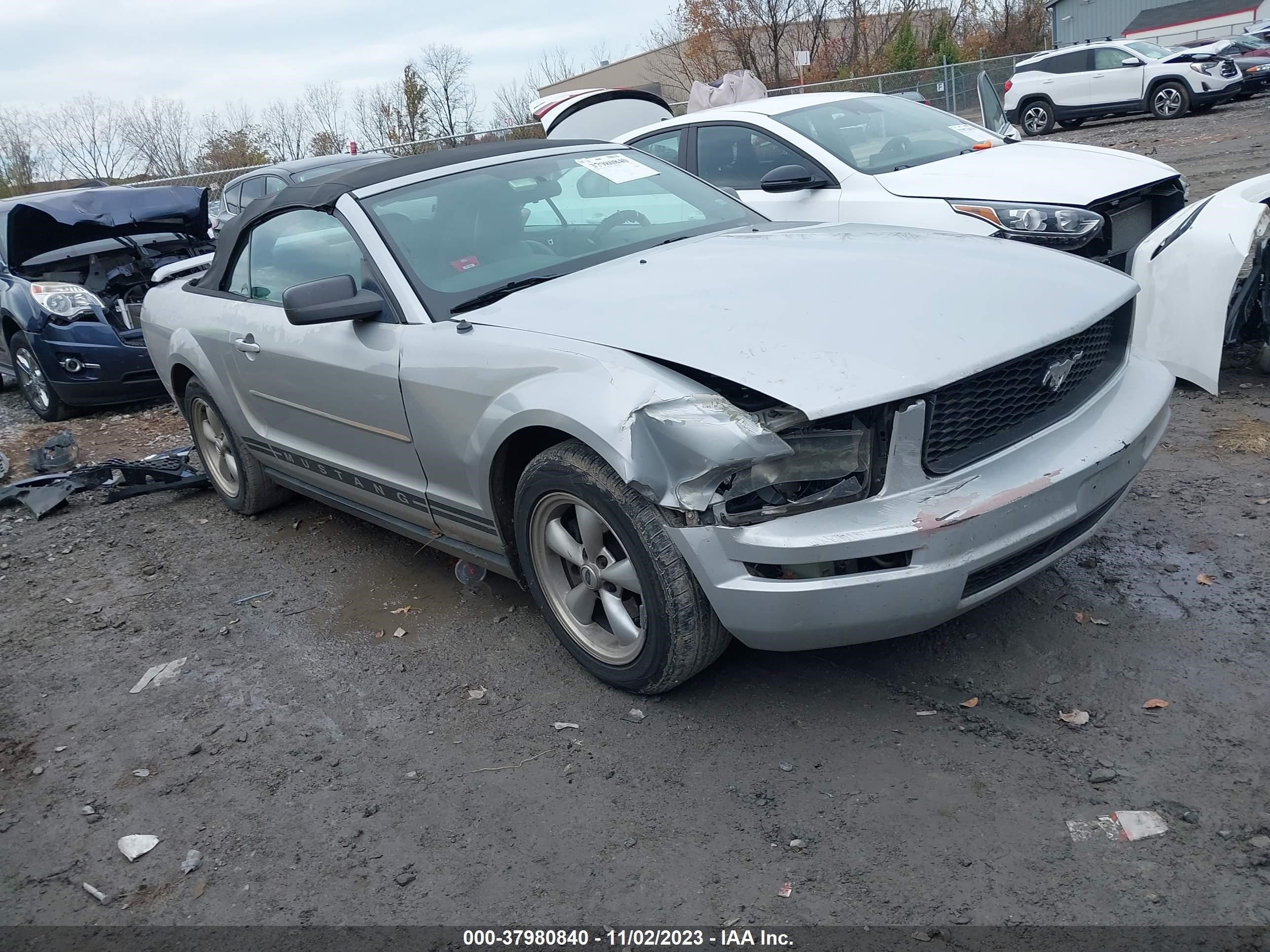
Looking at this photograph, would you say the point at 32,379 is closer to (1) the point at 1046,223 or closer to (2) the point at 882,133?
(2) the point at 882,133

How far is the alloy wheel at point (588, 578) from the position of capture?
10.1 ft

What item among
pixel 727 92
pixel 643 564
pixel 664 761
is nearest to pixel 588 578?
pixel 643 564

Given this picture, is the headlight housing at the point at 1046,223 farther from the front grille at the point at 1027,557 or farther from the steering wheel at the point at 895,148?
the front grille at the point at 1027,557

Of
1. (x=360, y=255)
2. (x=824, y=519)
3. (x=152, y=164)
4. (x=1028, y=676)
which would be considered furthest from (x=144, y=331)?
(x=152, y=164)

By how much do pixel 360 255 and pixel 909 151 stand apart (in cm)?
442

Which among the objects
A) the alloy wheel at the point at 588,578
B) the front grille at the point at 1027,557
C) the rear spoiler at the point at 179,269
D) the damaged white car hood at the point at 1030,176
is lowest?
the alloy wheel at the point at 588,578

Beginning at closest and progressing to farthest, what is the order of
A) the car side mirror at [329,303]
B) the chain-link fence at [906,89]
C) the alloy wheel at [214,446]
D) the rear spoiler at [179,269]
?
the car side mirror at [329,303]
the alloy wheel at [214,446]
the rear spoiler at [179,269]
the chain-link fence at [906,89]

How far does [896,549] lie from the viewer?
258cm

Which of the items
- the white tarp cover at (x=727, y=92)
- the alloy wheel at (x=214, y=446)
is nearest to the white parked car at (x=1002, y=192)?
the alloy wheel at (x=214, y=446)

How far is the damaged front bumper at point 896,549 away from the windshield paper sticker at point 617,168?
2.16 meters

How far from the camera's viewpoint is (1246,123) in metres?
17.2

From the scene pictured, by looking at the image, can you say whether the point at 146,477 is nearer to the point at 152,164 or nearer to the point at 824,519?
the point at 824,519

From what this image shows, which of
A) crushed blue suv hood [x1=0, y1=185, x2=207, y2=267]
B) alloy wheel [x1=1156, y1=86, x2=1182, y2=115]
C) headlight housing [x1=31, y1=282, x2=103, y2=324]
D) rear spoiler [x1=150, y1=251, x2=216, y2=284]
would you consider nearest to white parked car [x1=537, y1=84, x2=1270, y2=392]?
rear spoiler [x1=150, y1=251, x2=216, y2=284]

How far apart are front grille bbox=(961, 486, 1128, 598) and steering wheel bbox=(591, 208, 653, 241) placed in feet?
6.51
